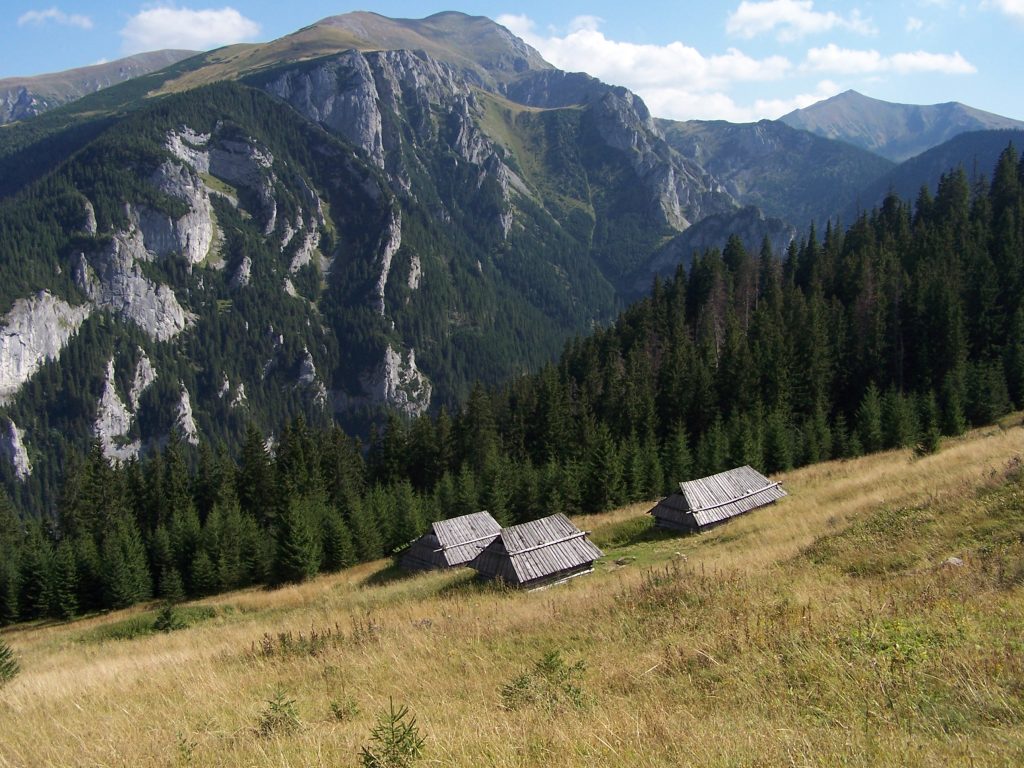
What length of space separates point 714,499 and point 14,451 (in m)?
205

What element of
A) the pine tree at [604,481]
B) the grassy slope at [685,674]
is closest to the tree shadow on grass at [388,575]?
the pine tree at [604,481]

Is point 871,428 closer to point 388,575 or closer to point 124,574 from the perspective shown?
point 388,575

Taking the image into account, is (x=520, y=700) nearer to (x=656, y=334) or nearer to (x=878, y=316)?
(x=878, y=316)

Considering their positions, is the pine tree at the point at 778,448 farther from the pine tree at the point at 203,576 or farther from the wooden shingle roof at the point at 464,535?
the pine tree at the point at 203,576

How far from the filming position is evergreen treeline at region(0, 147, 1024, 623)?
5397 centimetres

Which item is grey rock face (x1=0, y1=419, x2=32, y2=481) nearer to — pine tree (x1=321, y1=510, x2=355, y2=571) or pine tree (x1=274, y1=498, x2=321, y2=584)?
pine tree (x1=274, y1=498, x2=321, y2=584)

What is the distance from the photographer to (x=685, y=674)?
349 inches

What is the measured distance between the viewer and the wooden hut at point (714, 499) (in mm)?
36094

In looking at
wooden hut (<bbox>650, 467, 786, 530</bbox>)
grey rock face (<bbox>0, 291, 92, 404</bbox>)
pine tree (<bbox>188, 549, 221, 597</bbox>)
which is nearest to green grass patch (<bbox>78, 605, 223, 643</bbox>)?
pine tree (<bbox>188, 549, 221, 597</bbox>)

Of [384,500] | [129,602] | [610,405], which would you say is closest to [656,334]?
[610,405]

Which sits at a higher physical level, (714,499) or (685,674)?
(685,674)

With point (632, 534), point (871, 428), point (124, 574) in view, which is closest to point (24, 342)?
point (124, 574)

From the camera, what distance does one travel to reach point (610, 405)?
264ft

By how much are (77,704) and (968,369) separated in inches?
2904
